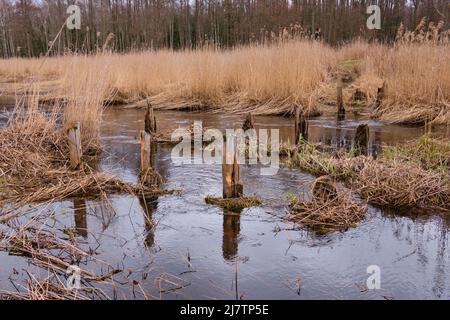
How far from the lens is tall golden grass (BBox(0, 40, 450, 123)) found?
25.3 feet

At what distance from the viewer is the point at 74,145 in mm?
4879

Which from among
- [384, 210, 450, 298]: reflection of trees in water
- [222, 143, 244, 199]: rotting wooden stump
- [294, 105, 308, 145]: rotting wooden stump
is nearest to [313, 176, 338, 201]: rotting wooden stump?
[384, 210, 450, 298]: reflection of trees in water

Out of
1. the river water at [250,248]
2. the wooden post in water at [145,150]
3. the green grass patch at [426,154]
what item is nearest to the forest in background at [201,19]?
the green grass patch at [426,154]

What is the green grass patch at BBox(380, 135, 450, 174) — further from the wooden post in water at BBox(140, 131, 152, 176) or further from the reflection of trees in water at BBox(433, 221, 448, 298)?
the wooden post in water at BBox(140, 131, 152, 176)

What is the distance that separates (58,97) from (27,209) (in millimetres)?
2404

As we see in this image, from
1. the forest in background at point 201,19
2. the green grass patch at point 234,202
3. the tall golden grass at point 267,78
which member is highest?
the forest in background at point 201,19

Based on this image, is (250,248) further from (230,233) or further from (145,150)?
(145,150)

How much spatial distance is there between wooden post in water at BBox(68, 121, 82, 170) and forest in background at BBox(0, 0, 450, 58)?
48.1 ft

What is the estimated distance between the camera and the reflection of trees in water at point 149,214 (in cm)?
332

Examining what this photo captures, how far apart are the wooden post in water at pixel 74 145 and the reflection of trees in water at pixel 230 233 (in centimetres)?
193

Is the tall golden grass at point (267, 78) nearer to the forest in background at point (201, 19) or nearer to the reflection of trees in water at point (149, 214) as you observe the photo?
the reflection of trees in water at point (149, 214)

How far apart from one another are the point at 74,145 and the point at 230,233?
228cm
